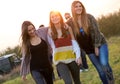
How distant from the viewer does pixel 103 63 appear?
7.69 m

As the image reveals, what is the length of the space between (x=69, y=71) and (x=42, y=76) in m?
0.71

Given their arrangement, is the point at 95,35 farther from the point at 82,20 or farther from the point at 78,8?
the point at 78,8

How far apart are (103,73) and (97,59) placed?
316 mm

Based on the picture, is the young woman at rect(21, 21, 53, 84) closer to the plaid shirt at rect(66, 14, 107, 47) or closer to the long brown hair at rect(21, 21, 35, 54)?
the long brown hair at rect(21, 21, 35, 54)

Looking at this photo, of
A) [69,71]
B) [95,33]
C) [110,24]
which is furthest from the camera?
[110,24]

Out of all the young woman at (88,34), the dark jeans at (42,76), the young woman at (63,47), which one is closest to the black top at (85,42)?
the young woman at (88,34)

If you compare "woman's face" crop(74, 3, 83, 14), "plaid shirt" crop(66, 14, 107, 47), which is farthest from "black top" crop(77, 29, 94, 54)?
"woman's face" crop(74, 3, 83, 14)

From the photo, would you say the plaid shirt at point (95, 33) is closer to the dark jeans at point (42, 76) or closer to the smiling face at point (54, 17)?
the smiling face at point (54, 17)

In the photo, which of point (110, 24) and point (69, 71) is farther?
point (110, 24)

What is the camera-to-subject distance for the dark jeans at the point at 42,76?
7.71 metres

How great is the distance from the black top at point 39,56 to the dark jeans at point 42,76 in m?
0.08

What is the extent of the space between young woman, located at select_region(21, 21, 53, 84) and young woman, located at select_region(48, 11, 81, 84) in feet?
1.20

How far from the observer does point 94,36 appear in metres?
7.67

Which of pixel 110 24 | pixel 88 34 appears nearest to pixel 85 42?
pixel 88 34
